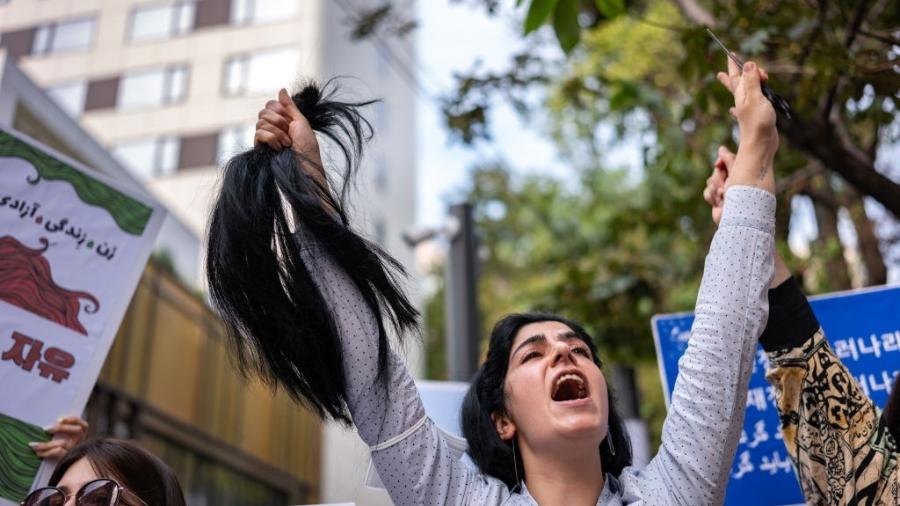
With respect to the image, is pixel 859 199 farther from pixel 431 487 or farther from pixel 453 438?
pixel 431 487

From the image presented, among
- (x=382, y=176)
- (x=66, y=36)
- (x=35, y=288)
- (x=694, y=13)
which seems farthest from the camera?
(x=382, y=176)

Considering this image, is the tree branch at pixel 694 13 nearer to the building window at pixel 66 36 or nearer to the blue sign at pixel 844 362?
the blue sign at pixel 844 362

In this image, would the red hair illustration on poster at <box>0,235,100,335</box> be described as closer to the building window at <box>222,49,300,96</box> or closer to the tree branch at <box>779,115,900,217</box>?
the tree branch at <box>779,115,900,217</box>

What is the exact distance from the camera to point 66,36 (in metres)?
20.8

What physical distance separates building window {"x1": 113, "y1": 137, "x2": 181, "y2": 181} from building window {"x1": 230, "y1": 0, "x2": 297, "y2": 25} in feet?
9.54

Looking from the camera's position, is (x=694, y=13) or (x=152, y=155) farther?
(x=152, y=155)

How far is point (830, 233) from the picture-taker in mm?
7750

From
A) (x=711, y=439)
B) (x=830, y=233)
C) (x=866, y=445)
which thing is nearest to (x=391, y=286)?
(x=711, y=439)

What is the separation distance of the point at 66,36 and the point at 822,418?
68.7 ft

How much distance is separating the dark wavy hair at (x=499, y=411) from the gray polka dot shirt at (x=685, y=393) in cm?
35

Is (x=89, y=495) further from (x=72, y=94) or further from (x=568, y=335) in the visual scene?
(x=72, y=94)

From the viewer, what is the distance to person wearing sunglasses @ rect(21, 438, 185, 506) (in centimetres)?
265

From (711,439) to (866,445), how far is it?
0.55 m

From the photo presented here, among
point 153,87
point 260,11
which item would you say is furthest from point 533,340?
point 153,87
